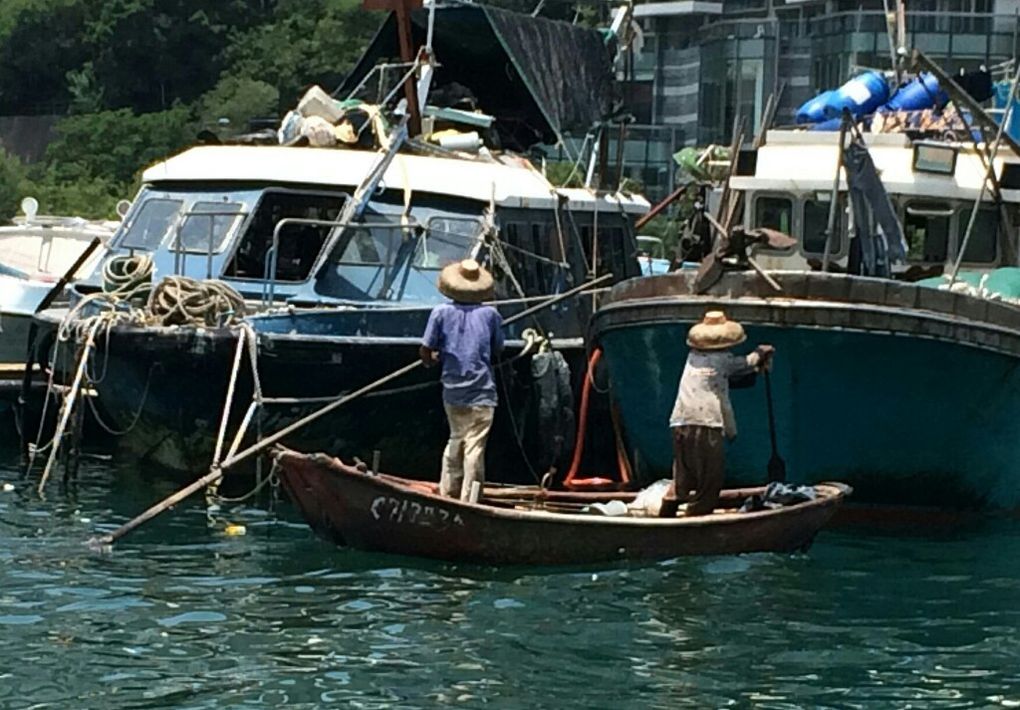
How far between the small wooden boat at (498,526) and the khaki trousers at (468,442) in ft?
1.75

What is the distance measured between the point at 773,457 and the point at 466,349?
7.73 feet

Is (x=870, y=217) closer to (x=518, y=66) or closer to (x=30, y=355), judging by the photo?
(x=518, y=66)

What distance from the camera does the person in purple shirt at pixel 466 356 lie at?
14453mm

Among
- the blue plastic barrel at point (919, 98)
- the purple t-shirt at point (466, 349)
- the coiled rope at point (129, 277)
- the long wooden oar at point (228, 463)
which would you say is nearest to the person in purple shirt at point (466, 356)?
the purple t-shirt at point (466, 349)

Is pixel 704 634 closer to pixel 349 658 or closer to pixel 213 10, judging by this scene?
pixel 349 658

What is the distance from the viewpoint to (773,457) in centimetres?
1520

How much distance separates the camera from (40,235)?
27000 millimetres

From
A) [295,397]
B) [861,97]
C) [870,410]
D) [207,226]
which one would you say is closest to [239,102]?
[861,97]

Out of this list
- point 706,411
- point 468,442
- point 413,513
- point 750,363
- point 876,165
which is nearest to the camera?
point 413,513

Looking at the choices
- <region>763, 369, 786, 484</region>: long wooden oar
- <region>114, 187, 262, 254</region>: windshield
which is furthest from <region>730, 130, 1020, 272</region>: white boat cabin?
<region>114, 187, 262, 254</region>: windshield

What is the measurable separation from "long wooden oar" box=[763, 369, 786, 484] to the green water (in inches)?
23.2

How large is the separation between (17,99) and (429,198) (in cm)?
4667

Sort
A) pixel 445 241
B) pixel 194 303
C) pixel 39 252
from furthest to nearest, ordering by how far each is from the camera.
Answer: pixel 39 252
pixel 445 241
pixel 194 303

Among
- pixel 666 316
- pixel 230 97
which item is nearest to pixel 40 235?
pixel 666 316
